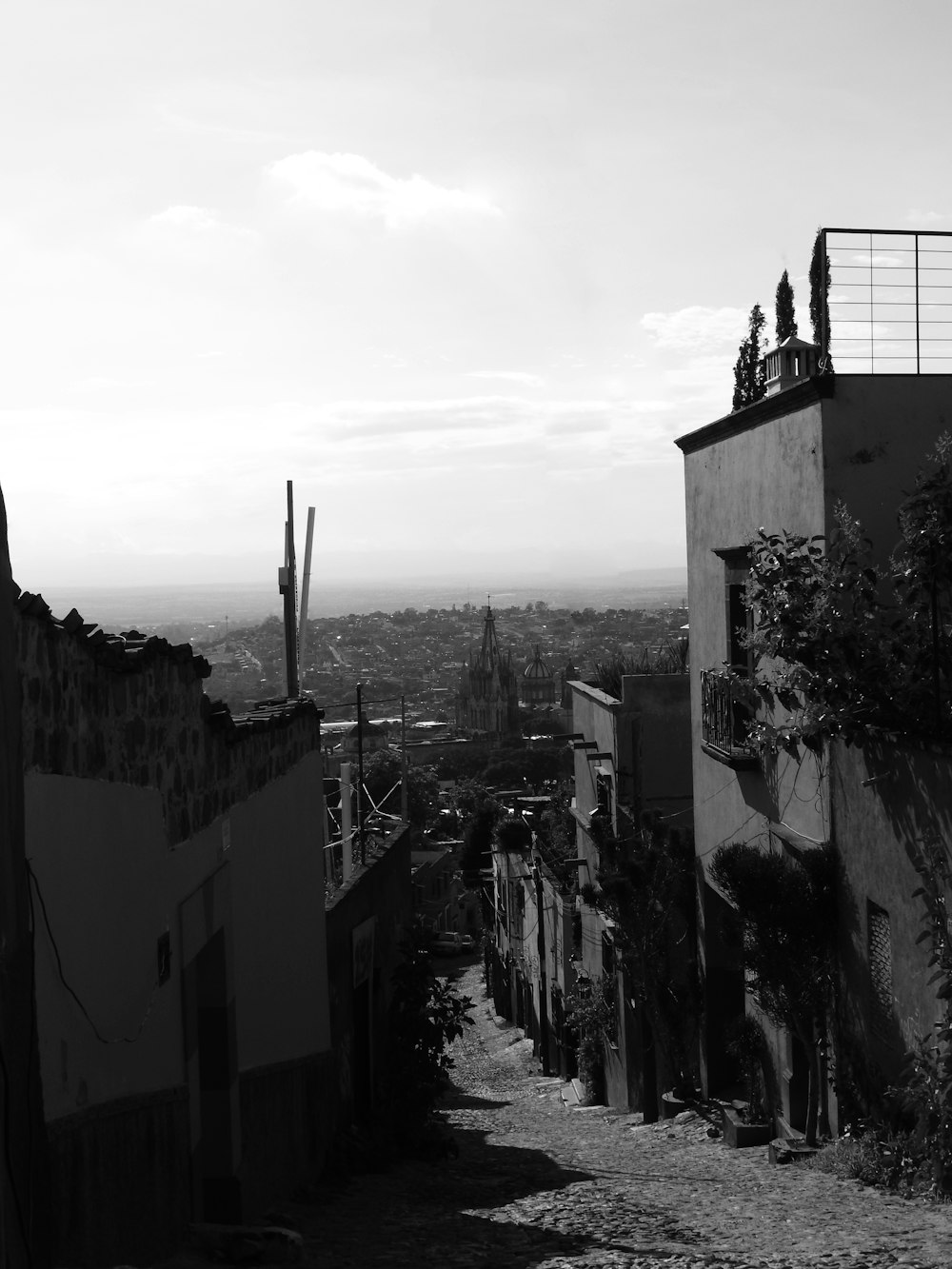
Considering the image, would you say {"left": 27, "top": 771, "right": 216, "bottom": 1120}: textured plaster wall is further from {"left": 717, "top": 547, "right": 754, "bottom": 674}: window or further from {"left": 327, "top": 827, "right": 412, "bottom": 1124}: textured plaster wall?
{"left": 717, "top": 547, "right": 754, "bottom": 674}: window

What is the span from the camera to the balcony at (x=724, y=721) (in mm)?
13195

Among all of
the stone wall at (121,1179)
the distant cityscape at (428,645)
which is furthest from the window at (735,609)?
the distant cityscape at (428,645)

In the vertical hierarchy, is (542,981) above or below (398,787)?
below

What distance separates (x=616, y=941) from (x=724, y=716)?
383 cm

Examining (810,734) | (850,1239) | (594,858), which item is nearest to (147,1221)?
A: (850,1239)

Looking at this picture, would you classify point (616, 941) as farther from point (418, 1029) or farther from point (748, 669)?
point (748, 669)

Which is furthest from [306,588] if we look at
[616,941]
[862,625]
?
[862,625]

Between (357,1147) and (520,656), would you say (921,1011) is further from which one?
(520,656)

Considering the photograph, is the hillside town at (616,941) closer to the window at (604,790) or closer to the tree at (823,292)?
the tree at (823,292)

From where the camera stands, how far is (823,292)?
11391 mm

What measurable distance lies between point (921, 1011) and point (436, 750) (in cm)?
10676

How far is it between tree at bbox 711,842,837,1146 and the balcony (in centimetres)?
168

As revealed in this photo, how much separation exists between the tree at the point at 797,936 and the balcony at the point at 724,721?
66.3 inches

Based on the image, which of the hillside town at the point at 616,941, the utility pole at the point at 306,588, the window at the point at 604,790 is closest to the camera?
the hillside town at the point at 616,941
